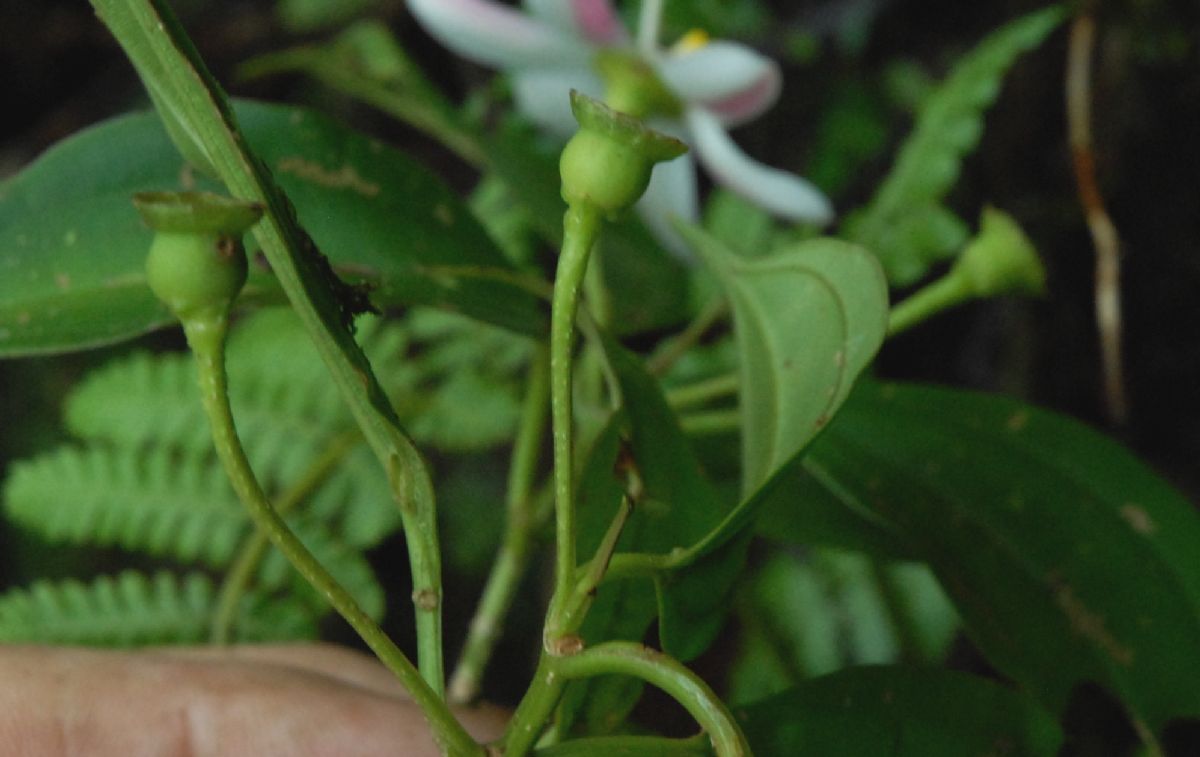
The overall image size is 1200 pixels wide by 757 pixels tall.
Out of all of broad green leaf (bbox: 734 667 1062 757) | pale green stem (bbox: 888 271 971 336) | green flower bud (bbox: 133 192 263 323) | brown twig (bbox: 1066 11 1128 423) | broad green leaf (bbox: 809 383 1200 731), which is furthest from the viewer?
brown twig (bbox: 1066 11 1128 423)

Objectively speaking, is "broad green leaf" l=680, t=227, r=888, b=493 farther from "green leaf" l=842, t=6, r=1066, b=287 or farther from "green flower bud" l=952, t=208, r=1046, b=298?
"green leaf" l=842, t=6, r=1066, b=287

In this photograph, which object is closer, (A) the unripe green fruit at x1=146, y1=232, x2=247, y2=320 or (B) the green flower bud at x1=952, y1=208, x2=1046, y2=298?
(A) the unripe green fruit at x1=146, y1=232, x2=247, y2=320

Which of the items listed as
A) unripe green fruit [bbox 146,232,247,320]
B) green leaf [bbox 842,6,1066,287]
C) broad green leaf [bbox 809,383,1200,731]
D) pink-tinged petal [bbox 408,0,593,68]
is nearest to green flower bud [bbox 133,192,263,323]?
unripe green fruit [bbox 146,232,247,320]

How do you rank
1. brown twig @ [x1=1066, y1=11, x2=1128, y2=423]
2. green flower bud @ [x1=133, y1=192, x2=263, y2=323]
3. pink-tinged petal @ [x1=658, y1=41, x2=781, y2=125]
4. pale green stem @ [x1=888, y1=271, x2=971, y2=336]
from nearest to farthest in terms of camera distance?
1. green flower bud @ [x1=133, y1=192, x2=263, y2=323]
2. pale green stem @ [x1=888, y1=271, x2=971, y2=336]
3. pink-tinged petal @ [x1=658, y1=41, x2=781, y2=125]
4. brown twig @ [x1=1066, y1=11, x2=1128, y2=423]

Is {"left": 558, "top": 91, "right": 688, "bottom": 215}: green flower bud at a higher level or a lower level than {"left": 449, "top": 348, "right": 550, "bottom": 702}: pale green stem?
higher

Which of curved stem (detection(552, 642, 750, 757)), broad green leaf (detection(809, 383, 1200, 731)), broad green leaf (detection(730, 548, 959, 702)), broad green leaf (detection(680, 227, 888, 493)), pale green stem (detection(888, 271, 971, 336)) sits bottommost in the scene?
broad green leaf (detection(730, 548, 959, 702))

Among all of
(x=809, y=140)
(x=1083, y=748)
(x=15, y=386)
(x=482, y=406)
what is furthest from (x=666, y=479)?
(x=15, y=386)

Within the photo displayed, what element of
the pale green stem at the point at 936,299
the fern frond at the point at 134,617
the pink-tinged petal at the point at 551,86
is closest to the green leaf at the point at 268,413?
the fern frond at the point at 134,617

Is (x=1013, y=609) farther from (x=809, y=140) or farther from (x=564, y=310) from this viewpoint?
(x=809, y=140)
